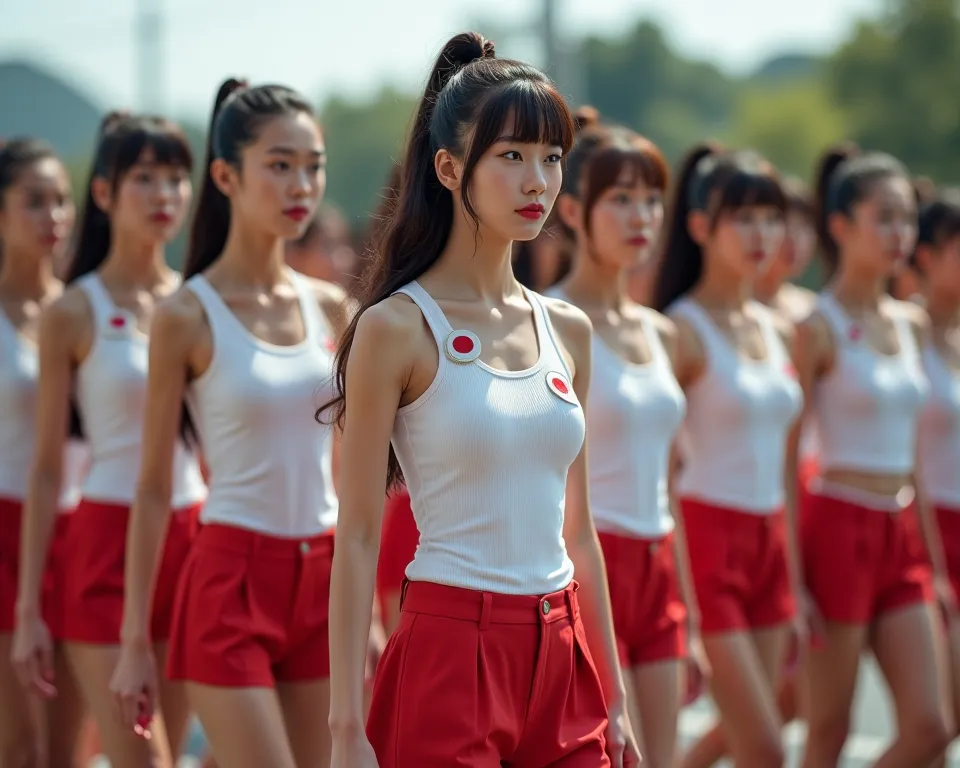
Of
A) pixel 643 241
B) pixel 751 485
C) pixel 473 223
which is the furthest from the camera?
pixel 751 485

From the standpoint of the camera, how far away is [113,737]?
16.1 feet

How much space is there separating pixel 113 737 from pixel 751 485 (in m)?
2.32

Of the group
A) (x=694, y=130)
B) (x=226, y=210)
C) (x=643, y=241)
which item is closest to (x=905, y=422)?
(x=643, y=241)

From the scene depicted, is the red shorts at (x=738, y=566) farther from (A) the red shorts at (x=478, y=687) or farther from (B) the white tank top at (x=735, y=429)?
(A) the red shorts at (x=478, y=687)

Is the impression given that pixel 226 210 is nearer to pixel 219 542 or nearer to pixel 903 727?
pixel 219 542

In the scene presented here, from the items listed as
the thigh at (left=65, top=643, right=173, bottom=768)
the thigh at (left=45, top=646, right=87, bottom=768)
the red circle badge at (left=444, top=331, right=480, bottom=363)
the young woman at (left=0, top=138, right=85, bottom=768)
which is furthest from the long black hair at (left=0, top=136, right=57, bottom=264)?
the red circle badge at (left=444, top=331, right=480, bottom=363)

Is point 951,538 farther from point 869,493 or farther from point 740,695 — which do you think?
point 740,695

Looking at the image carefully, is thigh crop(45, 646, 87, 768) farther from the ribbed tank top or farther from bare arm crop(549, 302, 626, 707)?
bare arm crop(549, 302, 626, 707)

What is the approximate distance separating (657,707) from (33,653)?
1.94 m

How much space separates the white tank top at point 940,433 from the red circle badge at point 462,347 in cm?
401

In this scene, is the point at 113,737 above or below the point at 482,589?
below

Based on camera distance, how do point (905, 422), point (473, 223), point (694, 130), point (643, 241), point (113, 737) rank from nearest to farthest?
point (473, 223)
point (113, 737)
point (643, 241)
point (905, 422)
point (694, 130)

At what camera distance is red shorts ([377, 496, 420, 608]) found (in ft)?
18.9

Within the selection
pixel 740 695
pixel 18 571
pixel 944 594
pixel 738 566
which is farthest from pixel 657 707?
pixel 18 571
